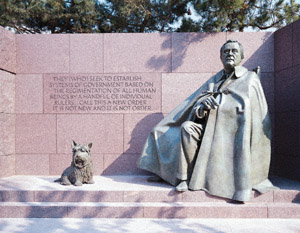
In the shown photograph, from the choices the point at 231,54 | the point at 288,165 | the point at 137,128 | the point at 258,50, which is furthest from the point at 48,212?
the point at 258,50

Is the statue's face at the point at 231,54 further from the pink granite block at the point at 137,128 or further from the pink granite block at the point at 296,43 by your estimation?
the pink granite block at the point at 137,128

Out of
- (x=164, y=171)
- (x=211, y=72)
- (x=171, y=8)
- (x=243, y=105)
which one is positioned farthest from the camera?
(x=171, y=8)

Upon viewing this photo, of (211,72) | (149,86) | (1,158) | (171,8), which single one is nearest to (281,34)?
(211,72)

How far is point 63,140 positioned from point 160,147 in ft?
7.72

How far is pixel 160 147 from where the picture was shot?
15.7ft

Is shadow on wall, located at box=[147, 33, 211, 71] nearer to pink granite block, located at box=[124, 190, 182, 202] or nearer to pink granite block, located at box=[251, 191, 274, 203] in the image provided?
pink granite block, located at box=[124, 190, 182, 202]

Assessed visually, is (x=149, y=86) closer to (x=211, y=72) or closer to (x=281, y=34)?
(x=211, y=72)

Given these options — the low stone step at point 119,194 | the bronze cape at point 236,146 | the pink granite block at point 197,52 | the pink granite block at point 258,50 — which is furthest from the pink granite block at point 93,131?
the pink granite block at point 258,50

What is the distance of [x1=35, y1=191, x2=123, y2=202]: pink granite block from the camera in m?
4.30

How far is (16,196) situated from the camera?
4355 mm

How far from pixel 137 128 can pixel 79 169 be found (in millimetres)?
1685

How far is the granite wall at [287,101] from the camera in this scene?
202 inches

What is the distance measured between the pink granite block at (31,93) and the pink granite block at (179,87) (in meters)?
2.72

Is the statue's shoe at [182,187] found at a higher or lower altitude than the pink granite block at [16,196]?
higher
